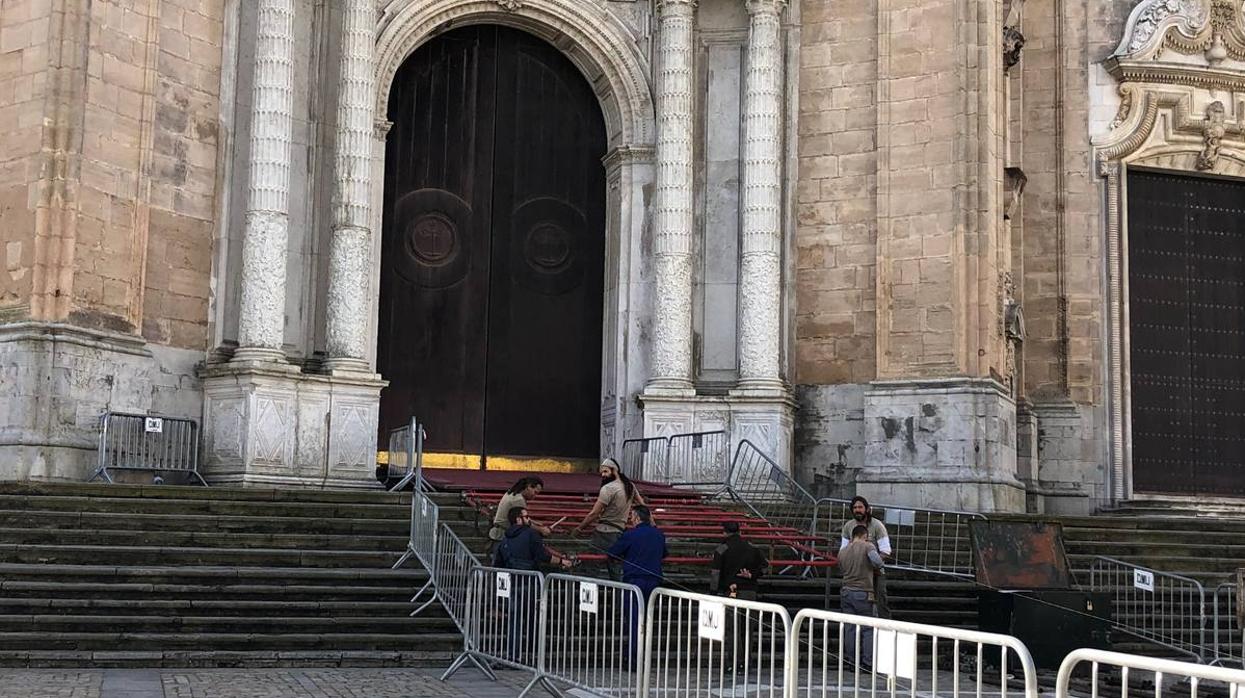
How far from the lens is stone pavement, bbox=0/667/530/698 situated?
38.3 ft

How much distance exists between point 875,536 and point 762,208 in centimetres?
851

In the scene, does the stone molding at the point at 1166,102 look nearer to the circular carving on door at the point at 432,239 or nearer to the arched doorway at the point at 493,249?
the arched doorway at the point at 493,249

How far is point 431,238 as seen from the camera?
78.1 ft

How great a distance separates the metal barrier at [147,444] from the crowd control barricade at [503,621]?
747 cm

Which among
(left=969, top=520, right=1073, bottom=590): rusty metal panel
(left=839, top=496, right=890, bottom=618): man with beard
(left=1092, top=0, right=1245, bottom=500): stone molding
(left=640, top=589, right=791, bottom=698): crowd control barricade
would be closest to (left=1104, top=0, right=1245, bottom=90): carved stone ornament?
(left=1092, top=0, right=1245, bottom=500): stone molding

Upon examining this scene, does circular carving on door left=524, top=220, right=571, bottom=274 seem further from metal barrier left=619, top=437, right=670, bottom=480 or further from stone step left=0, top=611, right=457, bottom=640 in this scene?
stone step left=0, top=611, right=457, bottom=640

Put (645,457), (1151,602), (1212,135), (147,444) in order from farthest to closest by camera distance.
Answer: (1212,135) < (645,457) < (147,444) < (1151,602)

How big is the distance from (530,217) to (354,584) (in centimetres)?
1026

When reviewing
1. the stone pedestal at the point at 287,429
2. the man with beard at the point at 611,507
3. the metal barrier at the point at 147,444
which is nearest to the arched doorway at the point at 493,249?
the stone pedestal at the point at 287,429

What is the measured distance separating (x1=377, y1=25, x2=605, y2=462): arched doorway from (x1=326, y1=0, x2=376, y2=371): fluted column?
6.53 ft

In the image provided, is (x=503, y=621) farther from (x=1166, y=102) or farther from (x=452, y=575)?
(x=1166, y=102)

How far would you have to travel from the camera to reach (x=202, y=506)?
16.8 m

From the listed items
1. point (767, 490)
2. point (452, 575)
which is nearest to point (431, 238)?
point (767, 490)

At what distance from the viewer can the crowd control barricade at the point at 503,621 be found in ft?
39.3
